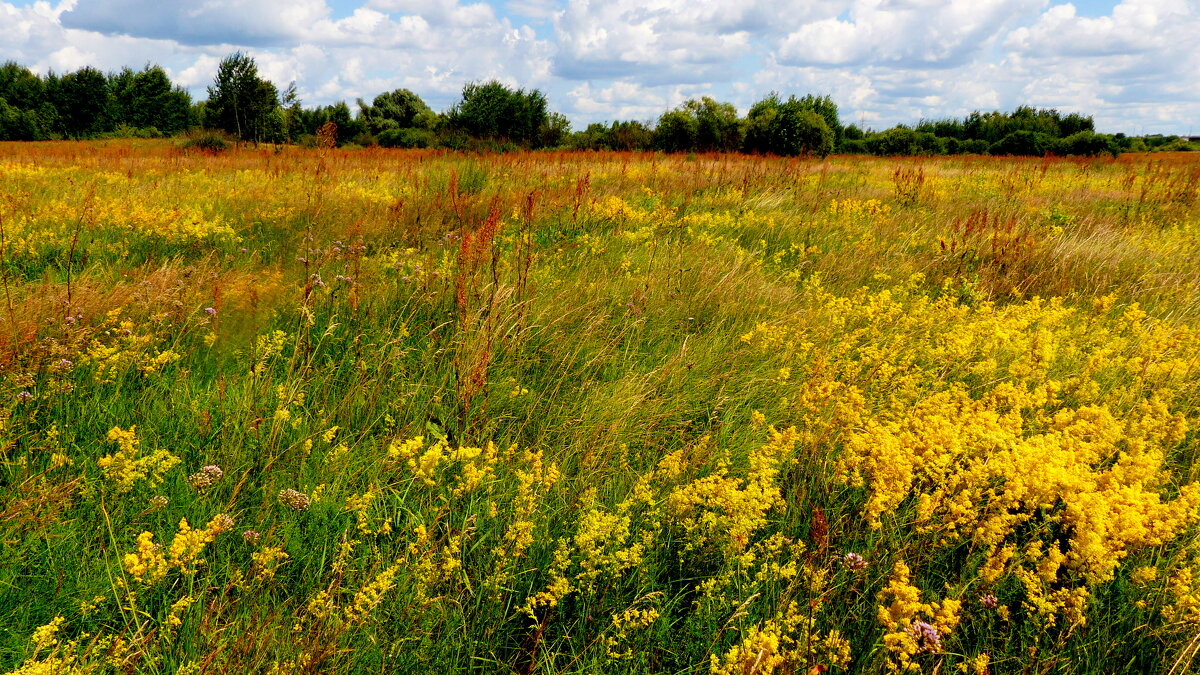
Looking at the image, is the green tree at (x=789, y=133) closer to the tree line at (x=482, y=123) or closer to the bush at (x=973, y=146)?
the tree line at (x=482, y=123)

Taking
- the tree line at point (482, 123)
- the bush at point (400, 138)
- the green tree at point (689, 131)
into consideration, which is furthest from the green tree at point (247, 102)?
the green tree at point (689, 131)

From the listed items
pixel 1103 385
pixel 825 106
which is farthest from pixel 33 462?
pixel 825 106

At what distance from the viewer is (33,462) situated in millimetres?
1896

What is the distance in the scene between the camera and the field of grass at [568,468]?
5.02 ft

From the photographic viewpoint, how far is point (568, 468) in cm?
225

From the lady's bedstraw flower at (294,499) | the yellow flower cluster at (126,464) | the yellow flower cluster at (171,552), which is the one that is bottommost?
the lady's bedstraw flower at (294,499)

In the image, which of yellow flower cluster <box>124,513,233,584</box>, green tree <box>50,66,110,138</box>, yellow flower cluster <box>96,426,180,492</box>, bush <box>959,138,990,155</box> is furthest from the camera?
green tree <box>50,66,110,138</box>

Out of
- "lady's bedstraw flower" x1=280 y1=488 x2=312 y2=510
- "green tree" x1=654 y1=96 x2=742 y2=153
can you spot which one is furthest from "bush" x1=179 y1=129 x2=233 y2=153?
"lady's bedstraw flower" x1=280 y1=488 x2=312 y2=510

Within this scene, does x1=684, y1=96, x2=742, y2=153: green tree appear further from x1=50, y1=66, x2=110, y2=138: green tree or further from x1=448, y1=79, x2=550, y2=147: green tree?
x1=50, y1=66, x2=110, y2=138: green tree

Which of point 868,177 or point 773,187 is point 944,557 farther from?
point 868,177

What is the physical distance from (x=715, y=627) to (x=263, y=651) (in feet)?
3.58

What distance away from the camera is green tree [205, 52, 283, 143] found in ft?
71.1

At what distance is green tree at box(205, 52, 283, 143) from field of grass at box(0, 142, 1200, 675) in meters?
20.1

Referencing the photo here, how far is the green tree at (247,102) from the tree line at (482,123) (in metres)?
0.05
